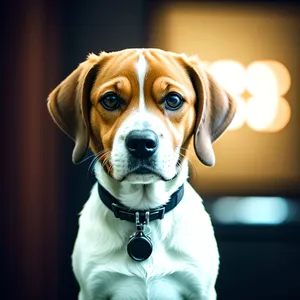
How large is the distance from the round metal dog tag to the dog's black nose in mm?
176

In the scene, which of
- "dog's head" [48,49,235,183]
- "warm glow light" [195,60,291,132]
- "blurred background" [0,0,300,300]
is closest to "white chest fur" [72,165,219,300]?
"dog's head" [48,49,235,183]

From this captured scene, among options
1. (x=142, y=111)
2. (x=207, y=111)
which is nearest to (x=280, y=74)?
(x=207, y=111)

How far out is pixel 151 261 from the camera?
108 centimetres

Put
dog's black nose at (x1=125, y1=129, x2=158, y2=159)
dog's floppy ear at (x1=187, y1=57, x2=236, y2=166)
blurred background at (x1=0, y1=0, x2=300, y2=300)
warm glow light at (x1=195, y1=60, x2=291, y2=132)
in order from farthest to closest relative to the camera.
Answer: warm glow light at (x1=195, y1=60, x2=291, y2=132) → blurred background at (x1=0, y1=0, x2=300, y2=300) → dog's floppy ear at (x1=187, y1=57, x2=236, y2=166) → dog's black nose at (x1=125, y1=129, x2=158, y2=159)

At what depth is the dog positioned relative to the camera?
1025mm

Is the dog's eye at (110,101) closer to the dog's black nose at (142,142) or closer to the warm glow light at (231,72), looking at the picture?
the dog's black nose at (142,142)

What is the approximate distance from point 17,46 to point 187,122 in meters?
0.53

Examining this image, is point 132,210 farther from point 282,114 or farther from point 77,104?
point 282,114

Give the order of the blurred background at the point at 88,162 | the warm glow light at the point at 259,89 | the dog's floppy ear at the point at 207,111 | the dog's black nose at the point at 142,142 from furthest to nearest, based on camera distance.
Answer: the warm glow light at the point at 259,89
the blurred background at the point at 88,162
the dog's floppy ear at the point at 207,111
the dog's black nose at the point at 142,142

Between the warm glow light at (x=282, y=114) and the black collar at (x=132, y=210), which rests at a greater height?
the warm glow light at (x=282, y=114)

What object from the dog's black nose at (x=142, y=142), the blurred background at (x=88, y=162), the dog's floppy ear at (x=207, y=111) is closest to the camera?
the dog's black nose at (x=142, y=142)

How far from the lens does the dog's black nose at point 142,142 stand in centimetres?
96

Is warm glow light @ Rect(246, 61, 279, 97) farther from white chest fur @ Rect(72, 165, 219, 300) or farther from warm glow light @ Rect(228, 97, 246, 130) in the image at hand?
white chest fur @ Rect(72, 165, 219, 300)

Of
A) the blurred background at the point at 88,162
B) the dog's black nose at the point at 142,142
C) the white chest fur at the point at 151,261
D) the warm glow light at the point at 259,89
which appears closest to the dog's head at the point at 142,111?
the dog's black nose at the point at 142,142
